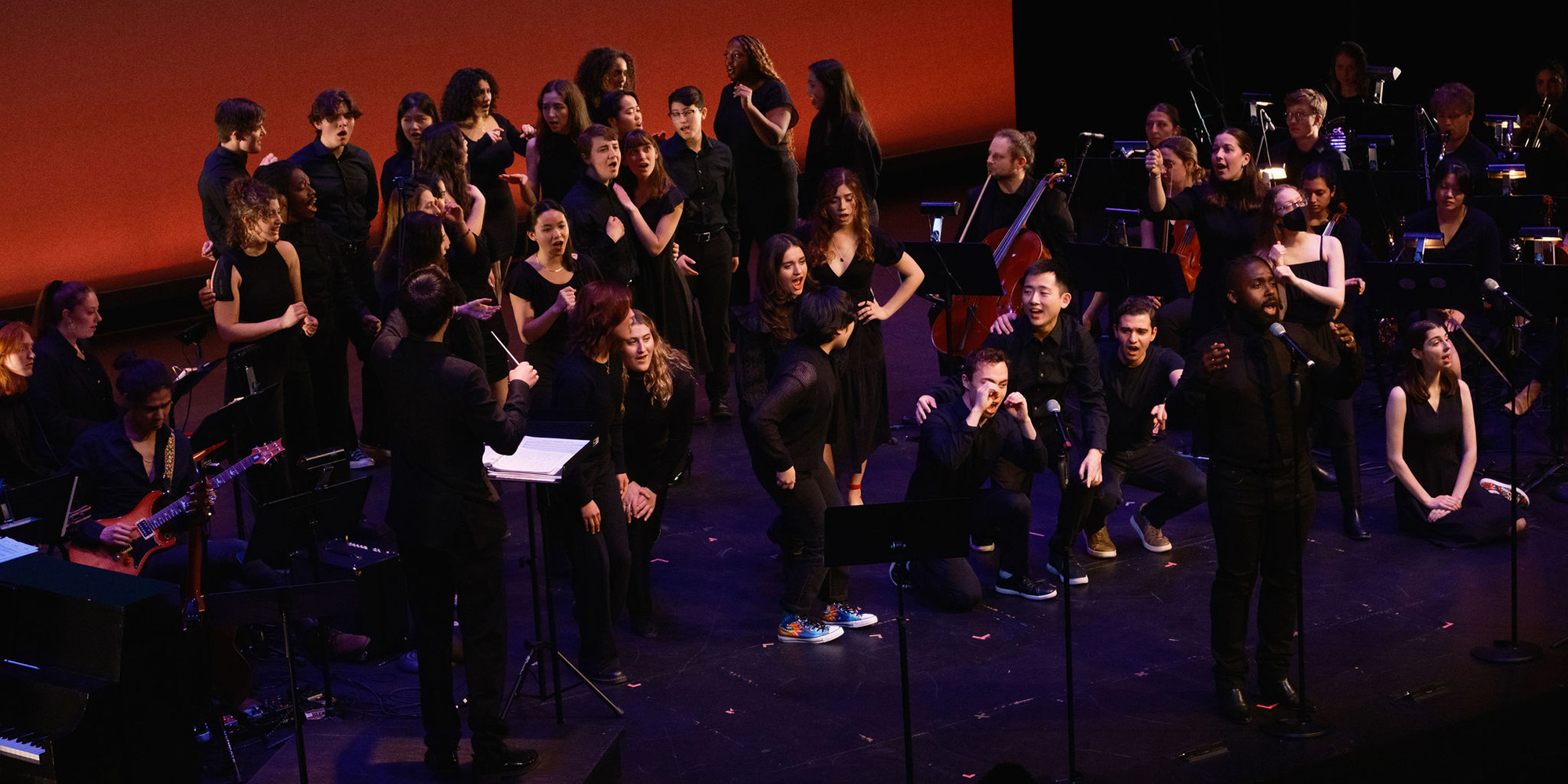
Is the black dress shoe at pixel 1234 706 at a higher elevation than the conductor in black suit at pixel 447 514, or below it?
below

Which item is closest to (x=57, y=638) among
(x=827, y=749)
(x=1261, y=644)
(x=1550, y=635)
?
(x=827, y=749)

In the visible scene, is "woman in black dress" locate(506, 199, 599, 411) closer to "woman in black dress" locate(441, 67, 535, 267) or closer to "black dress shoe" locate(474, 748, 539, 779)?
"woman in black dress" locate(441, 67, 535, 267)

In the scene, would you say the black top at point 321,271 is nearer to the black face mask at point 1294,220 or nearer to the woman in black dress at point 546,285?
the woman in black dress at point 546,285

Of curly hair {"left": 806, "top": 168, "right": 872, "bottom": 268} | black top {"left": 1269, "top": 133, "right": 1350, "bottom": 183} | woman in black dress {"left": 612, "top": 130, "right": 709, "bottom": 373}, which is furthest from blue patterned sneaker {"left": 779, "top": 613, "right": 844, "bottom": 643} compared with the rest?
black top {"left": 1269, "top": 133, "right": 1350, "bottom": 183}

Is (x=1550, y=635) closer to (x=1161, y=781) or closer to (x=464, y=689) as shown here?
(x=1161, y=781)

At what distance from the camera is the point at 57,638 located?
12.4 feet

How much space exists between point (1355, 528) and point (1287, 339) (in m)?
2.04

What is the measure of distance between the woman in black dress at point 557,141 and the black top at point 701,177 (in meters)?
0.43

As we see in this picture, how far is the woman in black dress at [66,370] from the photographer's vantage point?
A: 612cm

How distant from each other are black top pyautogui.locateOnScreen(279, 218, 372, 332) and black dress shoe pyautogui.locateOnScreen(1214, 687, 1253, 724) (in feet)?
13.8

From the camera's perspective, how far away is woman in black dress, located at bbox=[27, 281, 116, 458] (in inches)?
241

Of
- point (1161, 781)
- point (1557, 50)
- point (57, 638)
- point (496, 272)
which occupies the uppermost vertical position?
point (1557, 50)

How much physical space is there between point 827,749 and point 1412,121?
7.37 meters

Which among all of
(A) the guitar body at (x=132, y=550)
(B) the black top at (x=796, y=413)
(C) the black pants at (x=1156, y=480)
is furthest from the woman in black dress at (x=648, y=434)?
(C) the black pants at (x=1156, y=480)
